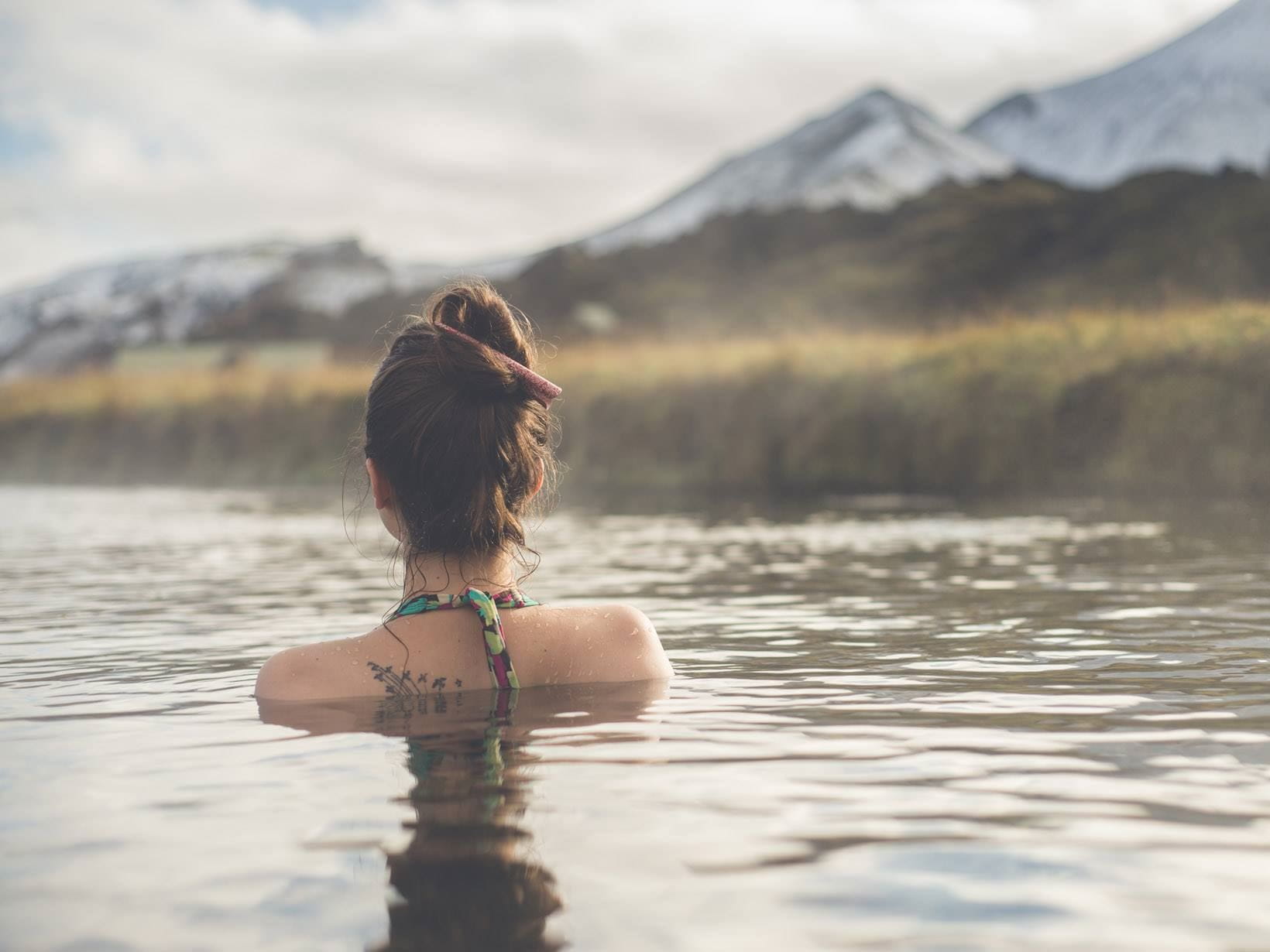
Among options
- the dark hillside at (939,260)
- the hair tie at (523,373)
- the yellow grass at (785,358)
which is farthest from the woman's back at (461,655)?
the dark hillside at (939,260)

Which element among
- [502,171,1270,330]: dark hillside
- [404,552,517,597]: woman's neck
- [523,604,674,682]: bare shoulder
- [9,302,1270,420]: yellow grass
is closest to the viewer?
[404,552,517,597]: woman's neck

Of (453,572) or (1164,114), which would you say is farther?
(1164,114)

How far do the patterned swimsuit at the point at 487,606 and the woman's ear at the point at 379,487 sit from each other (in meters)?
0.29

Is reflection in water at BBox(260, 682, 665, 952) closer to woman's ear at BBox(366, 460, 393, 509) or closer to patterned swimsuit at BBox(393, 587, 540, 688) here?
patterned swimsuit at BBox(393, 587, 540, 688)

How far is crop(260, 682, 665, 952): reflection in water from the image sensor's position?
92.4 inches

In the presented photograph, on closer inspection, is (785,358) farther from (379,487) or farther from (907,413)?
(379,487)

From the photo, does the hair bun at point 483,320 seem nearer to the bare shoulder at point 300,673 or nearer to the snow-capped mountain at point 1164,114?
the bare shoulder at point 300,673

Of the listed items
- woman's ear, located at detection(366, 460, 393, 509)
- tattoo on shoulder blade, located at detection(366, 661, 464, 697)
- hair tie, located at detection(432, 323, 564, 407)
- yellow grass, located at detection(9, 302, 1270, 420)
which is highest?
yellow grass, located at detection(9, 302, 1270, 420)

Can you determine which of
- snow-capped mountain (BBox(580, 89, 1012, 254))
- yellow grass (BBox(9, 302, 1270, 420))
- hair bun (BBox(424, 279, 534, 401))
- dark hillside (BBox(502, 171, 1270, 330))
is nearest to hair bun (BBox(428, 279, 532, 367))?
hair bun (BBox(424, 279, 534, 401))

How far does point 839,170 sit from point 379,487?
6300 cm

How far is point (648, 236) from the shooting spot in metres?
62.8

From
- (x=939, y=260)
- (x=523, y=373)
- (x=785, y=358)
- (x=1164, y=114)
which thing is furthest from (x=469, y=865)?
(x=1164, y=114)

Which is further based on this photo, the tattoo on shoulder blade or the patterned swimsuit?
the tattoo on shoulder blade

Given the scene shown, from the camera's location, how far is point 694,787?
3.31 m
